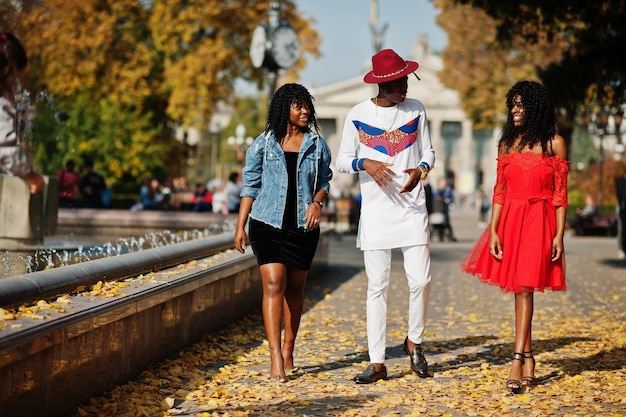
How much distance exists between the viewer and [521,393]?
22.3ft

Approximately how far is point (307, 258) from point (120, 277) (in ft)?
3.90

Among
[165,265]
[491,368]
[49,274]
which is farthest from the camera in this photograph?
[165,265]

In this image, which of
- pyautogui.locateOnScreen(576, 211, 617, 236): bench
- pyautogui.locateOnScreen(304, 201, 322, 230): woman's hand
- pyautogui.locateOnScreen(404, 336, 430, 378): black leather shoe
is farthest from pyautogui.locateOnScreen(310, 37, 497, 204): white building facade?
pyautogui.locateOnScreen(304, 201, 322, 230): woman's hand

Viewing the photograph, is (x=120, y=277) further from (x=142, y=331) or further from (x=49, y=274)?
(x=49, y=274)

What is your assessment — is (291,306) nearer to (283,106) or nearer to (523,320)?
(283,106)

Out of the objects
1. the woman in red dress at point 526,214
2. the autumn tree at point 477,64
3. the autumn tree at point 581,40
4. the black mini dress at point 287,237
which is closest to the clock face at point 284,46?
the autumn tree at point 581,40

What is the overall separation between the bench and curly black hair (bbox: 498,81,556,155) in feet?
98.5

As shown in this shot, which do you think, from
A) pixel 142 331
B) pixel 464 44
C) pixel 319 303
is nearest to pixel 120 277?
pixel 142 331

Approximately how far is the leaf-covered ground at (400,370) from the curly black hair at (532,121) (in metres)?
1.52

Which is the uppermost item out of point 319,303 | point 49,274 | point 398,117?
point 398,117

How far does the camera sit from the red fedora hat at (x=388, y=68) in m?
7.16

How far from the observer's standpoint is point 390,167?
23.8 ft

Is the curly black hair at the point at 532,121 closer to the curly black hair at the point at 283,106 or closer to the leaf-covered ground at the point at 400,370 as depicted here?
the curly black hair at the point at 283,106

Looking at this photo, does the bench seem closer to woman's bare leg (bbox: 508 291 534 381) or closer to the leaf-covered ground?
the leaf-covered ground
